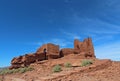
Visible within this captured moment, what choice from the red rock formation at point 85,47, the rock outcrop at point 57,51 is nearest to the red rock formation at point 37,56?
the rock outcrop at point 57,51

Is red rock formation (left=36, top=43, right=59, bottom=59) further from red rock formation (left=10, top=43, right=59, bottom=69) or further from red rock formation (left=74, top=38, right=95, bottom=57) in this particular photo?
red rock formation (left=74, top=38, right=95, bottom=57)

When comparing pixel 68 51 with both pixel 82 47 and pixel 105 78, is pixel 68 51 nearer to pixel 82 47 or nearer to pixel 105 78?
pixel 82 47

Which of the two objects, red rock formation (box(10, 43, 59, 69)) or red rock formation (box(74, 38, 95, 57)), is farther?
red rock formation (box(10, 43, 59, 69))

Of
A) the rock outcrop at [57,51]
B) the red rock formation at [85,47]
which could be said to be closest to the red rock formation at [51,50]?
the rock outcrop at [57,51]

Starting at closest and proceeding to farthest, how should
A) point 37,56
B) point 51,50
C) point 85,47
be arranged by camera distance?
point 85,47, point 51,50, point 37,56

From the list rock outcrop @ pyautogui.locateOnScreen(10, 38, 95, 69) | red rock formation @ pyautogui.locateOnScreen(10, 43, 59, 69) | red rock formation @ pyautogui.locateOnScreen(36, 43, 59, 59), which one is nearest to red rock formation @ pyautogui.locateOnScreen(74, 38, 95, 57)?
rock outcrop @ pyautogui.locateOnScreen(10, 38, 95, 69)

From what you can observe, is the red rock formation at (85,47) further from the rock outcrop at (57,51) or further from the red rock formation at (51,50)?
the red rock formation at (51,50)

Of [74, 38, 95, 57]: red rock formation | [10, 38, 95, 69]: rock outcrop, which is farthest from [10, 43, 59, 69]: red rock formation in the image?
[74, 38, 95, 57]: red rock formation

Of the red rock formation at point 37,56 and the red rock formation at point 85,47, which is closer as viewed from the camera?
the red rock formation at point 85,47

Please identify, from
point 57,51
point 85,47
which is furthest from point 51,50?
point 85,47

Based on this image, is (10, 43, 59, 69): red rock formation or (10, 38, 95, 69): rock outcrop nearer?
(10, 38, 95, 69): rock outcrop

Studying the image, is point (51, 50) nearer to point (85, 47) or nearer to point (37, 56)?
point (37, 56)

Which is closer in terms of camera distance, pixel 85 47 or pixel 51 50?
pixel 85 47

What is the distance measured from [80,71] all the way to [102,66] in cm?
277
